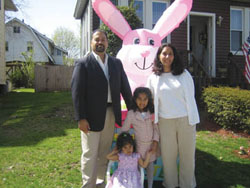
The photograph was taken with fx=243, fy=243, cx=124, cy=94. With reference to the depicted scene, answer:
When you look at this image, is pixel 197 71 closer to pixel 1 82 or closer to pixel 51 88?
pixel 51 88

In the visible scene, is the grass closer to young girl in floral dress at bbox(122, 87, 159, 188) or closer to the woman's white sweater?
young girl in floral dress at bbox(122, 87, 159, 188)

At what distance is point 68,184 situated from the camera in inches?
138

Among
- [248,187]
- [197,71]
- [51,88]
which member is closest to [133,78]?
[248,187]

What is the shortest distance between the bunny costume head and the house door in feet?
22.6

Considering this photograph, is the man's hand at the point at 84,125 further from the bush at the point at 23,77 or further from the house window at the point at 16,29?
the house window at the point at 16,29

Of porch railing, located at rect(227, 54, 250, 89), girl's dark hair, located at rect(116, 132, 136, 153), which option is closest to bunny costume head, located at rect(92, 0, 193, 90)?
girl's dark hair, located at rect(116, 132, 136, 153)

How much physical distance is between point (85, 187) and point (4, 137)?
3.85 meters

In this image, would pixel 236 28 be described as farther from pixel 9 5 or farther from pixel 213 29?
pixel 9 5

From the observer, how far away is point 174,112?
2.87 m

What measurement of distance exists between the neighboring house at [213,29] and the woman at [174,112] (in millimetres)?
6485

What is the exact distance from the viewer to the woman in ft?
9.43

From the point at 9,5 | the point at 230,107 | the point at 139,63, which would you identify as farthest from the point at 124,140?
the point at 9,5

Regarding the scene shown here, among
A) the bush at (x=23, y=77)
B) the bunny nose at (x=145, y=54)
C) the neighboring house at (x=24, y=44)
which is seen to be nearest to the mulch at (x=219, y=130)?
the bunny nose at (x=145, y=54)

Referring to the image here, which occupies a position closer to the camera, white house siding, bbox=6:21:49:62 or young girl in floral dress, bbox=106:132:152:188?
young girl in floral dress, bbox=106:132:152:188
